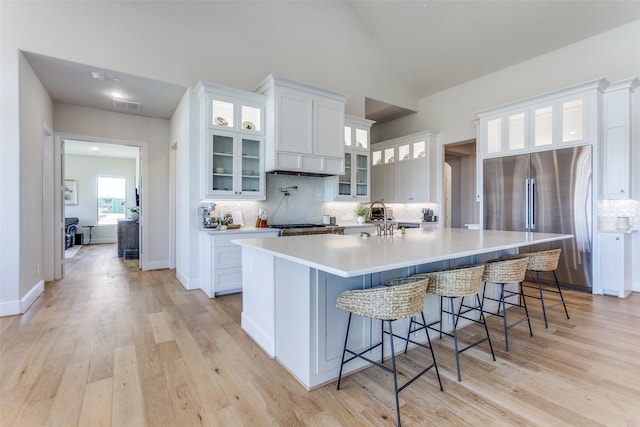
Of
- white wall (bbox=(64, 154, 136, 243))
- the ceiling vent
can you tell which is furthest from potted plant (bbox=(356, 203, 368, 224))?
white wall (bbox=(64, 154, 136, 243))

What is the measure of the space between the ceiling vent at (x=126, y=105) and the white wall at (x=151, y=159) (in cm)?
37

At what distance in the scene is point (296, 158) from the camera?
4.56 m

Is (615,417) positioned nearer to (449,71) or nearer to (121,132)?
(449,71)

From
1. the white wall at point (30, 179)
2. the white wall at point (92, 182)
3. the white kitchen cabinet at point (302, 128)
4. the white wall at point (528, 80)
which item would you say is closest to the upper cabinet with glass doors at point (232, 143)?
the white kitchen cabinet at point (302, 128)

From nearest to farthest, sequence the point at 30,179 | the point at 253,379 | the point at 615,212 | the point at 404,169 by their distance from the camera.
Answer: the point at 253,379
the point at 30,179
the point at 615,212
the point at 404,169

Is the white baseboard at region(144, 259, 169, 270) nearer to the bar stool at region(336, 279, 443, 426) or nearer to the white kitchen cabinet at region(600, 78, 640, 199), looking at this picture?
the bar stool at region(336, 279, 443, 426)

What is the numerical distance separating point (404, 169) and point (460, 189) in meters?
2.47

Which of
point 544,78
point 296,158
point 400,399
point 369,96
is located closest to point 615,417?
point 400,399

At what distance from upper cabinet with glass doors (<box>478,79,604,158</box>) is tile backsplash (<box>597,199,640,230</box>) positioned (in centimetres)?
96

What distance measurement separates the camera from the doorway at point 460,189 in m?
7.81

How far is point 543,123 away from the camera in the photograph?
4.39 m

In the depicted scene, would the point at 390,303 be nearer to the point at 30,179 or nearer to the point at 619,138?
the point at 30,179


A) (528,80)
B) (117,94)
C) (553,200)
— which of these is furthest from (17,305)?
(528,80)

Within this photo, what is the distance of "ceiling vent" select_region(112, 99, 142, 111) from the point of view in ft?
15.3
